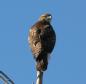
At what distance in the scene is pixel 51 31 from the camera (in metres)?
6.50

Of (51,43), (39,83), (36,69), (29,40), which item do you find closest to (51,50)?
(51,43)

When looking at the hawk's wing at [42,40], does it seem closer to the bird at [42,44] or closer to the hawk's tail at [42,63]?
the bird at [42,44]

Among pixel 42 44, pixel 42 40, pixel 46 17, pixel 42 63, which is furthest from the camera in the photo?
pixel 46 17

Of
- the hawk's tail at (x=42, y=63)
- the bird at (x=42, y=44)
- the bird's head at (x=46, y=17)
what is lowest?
the hawk's tail at (x=42, y=63)

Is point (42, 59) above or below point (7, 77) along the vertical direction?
above

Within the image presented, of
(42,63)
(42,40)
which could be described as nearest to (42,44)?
(42,40)

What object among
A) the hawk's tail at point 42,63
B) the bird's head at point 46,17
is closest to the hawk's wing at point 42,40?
the hawk's tail at point 42,63

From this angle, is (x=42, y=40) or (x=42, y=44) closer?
(x=42, y=44)

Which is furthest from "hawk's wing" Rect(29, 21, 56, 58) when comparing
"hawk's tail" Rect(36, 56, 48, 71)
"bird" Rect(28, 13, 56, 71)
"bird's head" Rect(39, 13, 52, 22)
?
"bird's head" Rect(39, 13, 52, 22)

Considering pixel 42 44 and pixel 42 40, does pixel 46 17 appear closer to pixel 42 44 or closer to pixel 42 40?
pixel 42 40

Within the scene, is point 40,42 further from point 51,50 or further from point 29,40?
point 29,40

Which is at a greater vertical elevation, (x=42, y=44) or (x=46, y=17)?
(x=46, y=17)

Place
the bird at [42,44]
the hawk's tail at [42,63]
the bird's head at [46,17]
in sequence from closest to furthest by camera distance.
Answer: the hawk's tail at [42,63]
the bird at [42,44]
the bird's head at [46,17]

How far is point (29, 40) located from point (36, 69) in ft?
6.33
